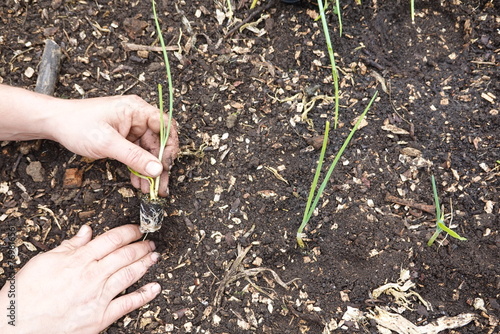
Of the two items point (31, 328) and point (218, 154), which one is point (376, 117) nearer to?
point (218, 154)

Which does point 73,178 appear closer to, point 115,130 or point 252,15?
point 115,130

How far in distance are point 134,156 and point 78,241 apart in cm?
38

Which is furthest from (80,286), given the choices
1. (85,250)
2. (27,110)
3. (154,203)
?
(27,110)

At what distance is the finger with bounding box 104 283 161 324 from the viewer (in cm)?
141

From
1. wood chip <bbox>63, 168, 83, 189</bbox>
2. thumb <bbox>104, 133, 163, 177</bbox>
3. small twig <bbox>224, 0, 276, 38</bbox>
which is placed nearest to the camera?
thumb <bbox>104, 133, 163, 177</bbox>

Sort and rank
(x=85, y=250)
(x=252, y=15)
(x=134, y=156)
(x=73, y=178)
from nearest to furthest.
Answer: (x=134, y=156) < (x=85, y=250) < (x=73, y=178) < (x=252, y=15)

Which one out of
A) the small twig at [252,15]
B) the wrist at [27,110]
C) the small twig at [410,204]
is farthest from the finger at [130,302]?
the small twig at [252,15]

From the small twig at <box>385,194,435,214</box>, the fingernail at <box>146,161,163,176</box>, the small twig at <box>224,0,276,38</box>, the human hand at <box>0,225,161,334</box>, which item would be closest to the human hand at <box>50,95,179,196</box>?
the fingernail at <box>146,161,163,176</box>

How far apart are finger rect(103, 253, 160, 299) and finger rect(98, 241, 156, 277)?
0.02m

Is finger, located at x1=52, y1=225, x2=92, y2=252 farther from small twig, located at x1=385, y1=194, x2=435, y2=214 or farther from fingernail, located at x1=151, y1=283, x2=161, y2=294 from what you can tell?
small twig, located at x1=385, y1=194, x2=435, y2=214

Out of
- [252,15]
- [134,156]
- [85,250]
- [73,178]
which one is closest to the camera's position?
[134,156]

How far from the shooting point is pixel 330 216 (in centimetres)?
150

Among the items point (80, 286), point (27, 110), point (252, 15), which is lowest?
point (80, 286)

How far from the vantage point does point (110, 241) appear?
150 cm
